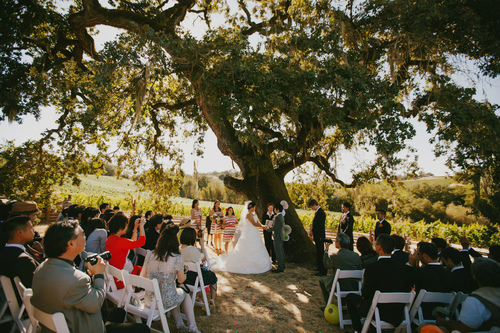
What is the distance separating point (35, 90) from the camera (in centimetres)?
687

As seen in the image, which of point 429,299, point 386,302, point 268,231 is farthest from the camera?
point 268,231

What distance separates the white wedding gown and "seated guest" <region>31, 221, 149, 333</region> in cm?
508

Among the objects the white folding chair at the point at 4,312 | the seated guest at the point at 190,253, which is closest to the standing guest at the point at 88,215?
the seated guest at the point at 190,253

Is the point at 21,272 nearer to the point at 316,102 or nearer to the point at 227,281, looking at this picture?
the point at 227,281

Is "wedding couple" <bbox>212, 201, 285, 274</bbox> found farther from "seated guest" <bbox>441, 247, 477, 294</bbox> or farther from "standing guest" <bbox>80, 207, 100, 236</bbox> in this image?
"seated guest" <bbox>441, 247, 477, 294</bbox>

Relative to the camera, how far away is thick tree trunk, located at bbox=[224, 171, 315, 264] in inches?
320

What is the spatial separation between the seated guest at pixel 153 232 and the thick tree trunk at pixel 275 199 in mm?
3531

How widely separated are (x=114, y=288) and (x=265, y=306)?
2.56 metres

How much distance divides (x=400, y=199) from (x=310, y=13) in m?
6.60

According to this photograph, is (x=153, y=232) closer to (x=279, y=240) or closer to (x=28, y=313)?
(x=28, y=313)

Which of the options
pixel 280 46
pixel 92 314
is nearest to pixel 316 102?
pixel 280 46

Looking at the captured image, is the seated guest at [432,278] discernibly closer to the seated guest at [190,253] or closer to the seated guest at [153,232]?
the seated guest at [190,253]

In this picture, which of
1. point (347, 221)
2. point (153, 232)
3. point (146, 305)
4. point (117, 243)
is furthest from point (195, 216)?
point (146, 305)

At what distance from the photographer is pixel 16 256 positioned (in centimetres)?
A: 269
